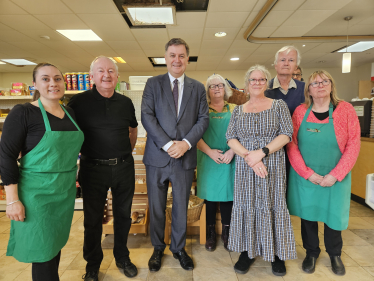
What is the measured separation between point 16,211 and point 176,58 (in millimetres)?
1491

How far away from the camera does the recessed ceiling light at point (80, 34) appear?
16.4ft

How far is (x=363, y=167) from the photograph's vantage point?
3582 millimetres

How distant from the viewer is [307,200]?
2.02 metres

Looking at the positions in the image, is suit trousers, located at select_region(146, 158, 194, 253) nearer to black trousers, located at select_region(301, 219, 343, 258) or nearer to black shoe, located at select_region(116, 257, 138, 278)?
black shoe, located at select_region(116, 257, 138, 278)

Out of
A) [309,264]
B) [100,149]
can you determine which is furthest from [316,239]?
[100,149]

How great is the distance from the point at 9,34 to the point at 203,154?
5.39 m

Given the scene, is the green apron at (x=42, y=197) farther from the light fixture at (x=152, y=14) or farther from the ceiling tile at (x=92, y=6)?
the light fixture at (x=152, y=14)


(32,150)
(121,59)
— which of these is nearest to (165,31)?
(121,59)

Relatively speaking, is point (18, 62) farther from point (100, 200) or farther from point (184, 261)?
point (184, 261)

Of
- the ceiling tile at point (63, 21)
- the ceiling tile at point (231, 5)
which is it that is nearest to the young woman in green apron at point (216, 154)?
the ceiling tile at point (231, 5)

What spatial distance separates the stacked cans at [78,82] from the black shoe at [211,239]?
7.77 feet

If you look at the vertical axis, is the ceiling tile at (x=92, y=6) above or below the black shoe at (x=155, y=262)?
above

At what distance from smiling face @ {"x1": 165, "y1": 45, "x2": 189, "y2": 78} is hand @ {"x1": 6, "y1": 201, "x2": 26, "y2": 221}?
1393mm

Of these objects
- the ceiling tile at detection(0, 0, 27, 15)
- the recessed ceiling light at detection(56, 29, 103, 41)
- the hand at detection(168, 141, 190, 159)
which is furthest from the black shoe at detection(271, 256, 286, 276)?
the recessed ceiling light at detection(56, 29, 103, 41)
